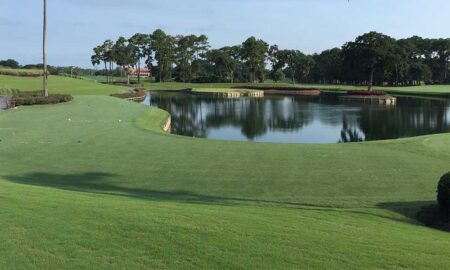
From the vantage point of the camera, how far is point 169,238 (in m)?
6.00

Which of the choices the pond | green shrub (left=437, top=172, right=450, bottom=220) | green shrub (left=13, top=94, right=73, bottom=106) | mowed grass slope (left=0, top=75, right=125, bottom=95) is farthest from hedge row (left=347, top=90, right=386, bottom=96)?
green shrub (left=437, top=172, right=450, bottom=220)

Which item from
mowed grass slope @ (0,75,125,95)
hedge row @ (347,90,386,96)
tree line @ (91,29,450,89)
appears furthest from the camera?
tree line @ (91,29,450,89)

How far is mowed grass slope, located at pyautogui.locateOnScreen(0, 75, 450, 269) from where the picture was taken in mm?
5605

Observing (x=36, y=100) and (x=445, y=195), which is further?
(x=36, y=100)

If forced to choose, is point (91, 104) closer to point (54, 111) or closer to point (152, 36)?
point (54, 111)

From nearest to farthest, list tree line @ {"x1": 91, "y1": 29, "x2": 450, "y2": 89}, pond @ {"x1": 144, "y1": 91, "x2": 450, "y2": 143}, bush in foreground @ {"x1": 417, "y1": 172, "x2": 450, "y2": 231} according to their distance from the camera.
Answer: bush in foreground @ {"x1": 417, "y1": 172, "x2": 450, "y2": 231}
pond @ {"x1": 144, "y1": 91, "x2": 450, "y2": 143}
tree line @ {"x1": 91, "y1": 29, "x2": 450, "y2": 89}

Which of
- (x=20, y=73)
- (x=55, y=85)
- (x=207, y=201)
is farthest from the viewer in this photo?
(x=20, y=73)

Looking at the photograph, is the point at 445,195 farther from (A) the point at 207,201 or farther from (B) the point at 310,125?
(B) the point at 310,125

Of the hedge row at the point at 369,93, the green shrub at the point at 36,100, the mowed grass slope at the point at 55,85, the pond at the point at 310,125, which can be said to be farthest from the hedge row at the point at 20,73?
the hedge row at the point at 369,93


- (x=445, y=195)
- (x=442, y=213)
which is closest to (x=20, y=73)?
(x=442, y=213)

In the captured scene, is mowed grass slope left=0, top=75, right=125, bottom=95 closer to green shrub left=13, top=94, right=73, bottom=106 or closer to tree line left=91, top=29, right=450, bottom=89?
green shrub left=13, top=94, right=73, bottom=106

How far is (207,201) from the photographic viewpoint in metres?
11.1

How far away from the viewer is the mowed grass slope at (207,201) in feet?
18.4

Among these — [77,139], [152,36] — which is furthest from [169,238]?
[152,36]
